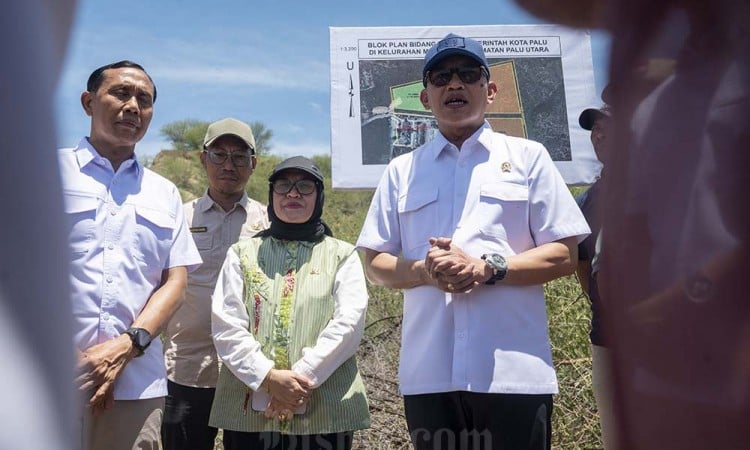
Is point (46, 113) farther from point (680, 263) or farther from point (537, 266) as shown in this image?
point (537, 266)

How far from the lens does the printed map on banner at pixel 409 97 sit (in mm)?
4297

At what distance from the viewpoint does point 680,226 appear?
61 cm

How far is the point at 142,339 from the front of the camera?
2.65m

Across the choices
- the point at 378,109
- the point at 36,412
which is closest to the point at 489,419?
the point at 36,412

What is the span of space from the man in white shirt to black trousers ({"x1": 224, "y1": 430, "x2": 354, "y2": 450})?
0.37 m

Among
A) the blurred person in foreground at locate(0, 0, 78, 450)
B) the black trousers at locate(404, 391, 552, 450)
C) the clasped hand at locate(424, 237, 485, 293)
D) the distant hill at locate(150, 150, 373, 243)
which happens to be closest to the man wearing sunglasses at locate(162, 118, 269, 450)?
the black trousers at locate(404, 391, 552, 450)

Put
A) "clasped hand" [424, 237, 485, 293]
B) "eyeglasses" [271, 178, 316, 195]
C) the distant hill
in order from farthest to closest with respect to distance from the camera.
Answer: the distant hill, "eyeglasses" [271, 178, 316, 195], "clasped hand" [424, 237, 485, 293]

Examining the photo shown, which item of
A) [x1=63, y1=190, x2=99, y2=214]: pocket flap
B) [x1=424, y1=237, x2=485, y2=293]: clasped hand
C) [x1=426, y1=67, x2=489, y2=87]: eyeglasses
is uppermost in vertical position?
[x1=426, y1=67, x2=489, y2=87]: eyeglasses

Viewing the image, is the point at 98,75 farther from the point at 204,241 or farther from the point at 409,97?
the point at 409,97

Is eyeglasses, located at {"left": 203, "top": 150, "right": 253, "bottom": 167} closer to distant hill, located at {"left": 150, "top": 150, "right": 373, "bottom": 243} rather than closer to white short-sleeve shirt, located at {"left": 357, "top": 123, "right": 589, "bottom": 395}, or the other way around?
white short-sleeve shirt, located at {"left": 357, "top": 123, "right": 589, "bottom": 395}

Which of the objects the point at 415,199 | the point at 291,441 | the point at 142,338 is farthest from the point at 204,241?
the point at 415,199

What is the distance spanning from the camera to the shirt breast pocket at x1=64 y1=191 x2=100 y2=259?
2682 mm

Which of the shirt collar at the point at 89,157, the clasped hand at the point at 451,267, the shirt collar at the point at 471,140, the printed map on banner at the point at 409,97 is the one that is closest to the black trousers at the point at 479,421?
the clasped hand at the point at 451,267

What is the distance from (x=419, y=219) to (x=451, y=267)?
1.19ft
